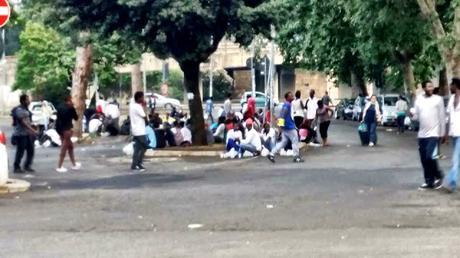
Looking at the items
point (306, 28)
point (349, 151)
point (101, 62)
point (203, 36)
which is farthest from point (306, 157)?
point (101, 62)

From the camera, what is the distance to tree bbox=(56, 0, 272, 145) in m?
25.8

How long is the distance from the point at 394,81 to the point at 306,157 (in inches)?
1341

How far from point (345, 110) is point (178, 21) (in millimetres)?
39058

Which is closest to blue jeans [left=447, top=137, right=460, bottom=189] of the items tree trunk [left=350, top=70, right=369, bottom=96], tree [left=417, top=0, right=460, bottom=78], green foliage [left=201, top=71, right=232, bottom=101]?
tree [left=417, top=0, right=460, bottom=78]

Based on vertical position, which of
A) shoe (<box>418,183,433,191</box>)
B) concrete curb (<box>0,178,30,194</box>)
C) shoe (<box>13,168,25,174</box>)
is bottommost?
shoe (<box>13,168,25,174</box>)

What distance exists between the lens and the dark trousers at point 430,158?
16453mm

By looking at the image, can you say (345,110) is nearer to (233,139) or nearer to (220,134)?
(220,134)

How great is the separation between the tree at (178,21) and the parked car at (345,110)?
35553 millimetres

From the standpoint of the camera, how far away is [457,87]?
16.5 meters

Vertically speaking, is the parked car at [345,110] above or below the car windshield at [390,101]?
below

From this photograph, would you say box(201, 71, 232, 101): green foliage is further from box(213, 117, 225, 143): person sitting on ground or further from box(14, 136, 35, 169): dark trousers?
box(14, 136, 35, 169): dark trousers

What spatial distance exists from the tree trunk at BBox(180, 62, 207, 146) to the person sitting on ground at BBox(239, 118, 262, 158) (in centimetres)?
278

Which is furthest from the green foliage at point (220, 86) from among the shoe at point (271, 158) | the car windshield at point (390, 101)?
the shoe at point (271, 158)

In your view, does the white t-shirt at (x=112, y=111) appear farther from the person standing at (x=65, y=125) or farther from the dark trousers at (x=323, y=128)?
the person standing at (x=65, y=125)
